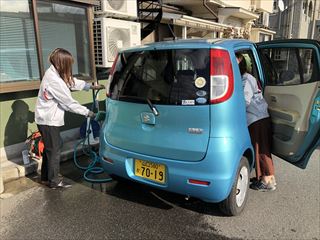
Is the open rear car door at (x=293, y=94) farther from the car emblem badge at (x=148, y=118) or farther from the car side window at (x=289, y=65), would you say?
the car emblem badge at (x=148, y=118)

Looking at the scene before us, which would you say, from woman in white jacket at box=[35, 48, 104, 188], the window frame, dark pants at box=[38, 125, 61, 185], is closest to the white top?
woman in white jacket at box=[35, 48, 104, 188]

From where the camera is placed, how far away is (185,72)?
2832mm

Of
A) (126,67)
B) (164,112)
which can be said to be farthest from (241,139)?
(126,67)

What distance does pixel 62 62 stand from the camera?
3545 millimetres

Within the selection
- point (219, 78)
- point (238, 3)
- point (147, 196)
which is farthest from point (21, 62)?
point (238, 3)

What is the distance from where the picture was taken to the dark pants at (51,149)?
3672 millimetres

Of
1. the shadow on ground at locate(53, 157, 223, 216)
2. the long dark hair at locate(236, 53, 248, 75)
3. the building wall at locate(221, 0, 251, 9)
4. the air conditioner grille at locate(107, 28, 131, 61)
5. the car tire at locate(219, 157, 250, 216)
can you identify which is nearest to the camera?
the car tire at locate(219, 157, 250, 216)

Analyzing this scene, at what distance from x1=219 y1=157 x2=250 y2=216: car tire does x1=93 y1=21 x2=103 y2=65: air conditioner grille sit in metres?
3.84

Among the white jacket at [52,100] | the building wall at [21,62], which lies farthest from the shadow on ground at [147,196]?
the building wall at [21,62]

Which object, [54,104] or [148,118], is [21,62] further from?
[148,118]

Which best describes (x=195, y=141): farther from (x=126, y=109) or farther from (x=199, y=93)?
(x=126, y=109)

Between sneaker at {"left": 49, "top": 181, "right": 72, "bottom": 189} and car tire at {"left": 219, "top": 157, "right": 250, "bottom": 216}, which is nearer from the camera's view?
car tire at {"left": 219, "top": 157, "right": 250, "bottom": 216}

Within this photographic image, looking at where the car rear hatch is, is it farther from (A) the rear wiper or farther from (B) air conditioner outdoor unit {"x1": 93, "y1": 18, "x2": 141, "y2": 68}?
(B) air conditioner outdoor unit {"x1": 93, "y1": 18, "x2": 141, "y2": 68}

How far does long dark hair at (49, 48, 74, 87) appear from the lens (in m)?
3.53
